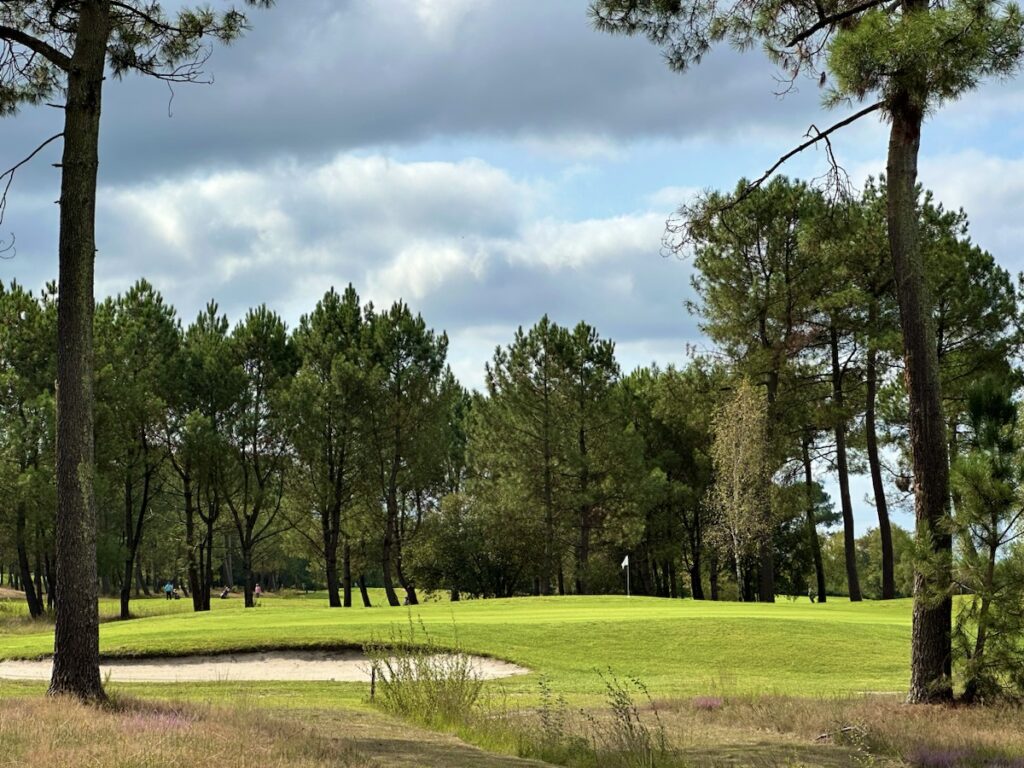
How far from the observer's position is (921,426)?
14.4 m

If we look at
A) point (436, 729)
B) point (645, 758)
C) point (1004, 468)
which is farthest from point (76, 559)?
point (1004, 468)

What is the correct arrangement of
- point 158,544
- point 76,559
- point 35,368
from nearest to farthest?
point 76,559 → point 35,368 → point 158,544

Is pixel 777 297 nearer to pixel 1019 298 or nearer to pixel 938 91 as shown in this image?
pixel 1019 298

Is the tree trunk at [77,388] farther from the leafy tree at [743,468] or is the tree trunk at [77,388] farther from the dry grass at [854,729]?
the leafy tree at [743,468]

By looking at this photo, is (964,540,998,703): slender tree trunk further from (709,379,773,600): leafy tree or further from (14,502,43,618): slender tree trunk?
(14,502,43,618): slender tree trunk

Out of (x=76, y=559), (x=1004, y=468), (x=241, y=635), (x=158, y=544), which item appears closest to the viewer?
(x=76, y=559)

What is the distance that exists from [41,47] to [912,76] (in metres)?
11.2

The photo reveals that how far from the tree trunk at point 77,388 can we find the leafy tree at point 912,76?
292 inches

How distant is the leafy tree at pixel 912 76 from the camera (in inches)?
476

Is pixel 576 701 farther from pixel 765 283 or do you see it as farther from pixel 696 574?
pixel 696 574

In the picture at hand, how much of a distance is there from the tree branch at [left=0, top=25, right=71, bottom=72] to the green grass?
9.98 m

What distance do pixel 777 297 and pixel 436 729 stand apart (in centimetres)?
3159

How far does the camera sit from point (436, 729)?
12.2m

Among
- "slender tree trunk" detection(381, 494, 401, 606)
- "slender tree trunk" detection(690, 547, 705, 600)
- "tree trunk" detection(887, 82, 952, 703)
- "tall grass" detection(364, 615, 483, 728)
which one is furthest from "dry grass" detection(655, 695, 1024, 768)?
"slender tree trunk" detection(690, 547, 705, 600)
